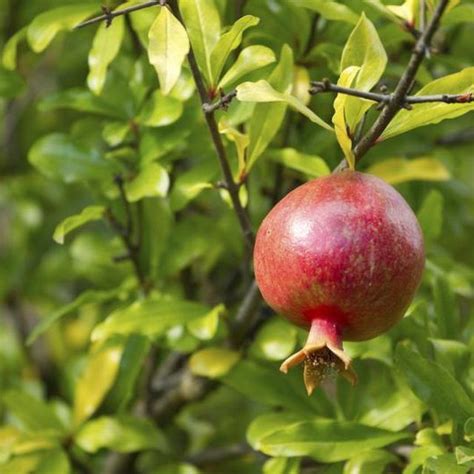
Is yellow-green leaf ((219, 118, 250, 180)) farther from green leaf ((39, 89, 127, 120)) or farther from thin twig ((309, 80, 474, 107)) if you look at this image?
green leaf ((39, 89, 127, 120))

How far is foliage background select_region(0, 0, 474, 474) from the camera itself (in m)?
0.98

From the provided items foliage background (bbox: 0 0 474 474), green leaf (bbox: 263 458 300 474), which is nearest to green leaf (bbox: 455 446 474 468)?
foliage background (bbox: 0 0 474 474)

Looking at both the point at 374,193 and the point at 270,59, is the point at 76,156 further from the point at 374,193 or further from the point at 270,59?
the point at 374,193

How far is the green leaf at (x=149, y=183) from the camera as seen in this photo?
3.40 ft

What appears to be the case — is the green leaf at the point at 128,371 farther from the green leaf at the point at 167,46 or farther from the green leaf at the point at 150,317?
the green leaf at the point at 167,46

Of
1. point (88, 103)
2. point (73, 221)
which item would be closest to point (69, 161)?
point (88, 103)

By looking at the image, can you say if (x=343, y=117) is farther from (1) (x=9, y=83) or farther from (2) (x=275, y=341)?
(1) (x=9, y=83)

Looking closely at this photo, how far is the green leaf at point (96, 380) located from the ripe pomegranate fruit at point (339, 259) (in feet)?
1.86

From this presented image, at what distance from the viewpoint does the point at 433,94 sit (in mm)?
812

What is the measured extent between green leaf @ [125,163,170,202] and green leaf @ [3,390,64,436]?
0.40m

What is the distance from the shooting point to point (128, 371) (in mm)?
1274

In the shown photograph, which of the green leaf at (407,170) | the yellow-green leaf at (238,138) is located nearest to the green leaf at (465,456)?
the yellow-green leaf at (238,138)

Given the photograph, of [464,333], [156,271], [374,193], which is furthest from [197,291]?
[374,193]

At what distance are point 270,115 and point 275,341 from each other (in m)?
0.27
